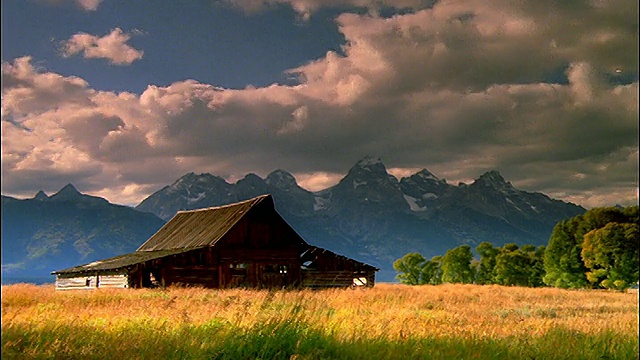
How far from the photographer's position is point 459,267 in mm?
75312

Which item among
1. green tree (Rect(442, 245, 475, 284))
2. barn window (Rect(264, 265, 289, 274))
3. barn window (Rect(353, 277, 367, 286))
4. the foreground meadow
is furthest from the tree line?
the foreground meadow

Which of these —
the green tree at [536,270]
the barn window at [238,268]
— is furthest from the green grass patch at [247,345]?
the green tree at [536,270]

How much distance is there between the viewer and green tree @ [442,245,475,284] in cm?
7525

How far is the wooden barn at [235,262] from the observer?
1641 inches

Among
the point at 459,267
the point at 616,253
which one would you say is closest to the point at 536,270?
the point at 459,267

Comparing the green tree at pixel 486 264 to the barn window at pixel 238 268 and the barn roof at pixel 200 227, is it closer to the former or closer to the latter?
the barn roof at pixel 200 227

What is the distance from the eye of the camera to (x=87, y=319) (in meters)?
12.2

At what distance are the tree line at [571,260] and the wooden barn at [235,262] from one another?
22.2 m

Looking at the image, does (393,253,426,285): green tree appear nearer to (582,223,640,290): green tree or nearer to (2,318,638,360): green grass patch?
(582,223,640,290): green tree

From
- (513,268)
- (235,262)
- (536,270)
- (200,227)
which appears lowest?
(536,270)

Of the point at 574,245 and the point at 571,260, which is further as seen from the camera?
the point at 574,245

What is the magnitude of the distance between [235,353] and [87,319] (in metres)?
4.48

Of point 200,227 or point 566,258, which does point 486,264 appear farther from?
point 200,227

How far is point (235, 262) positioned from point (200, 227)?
22.7ft
